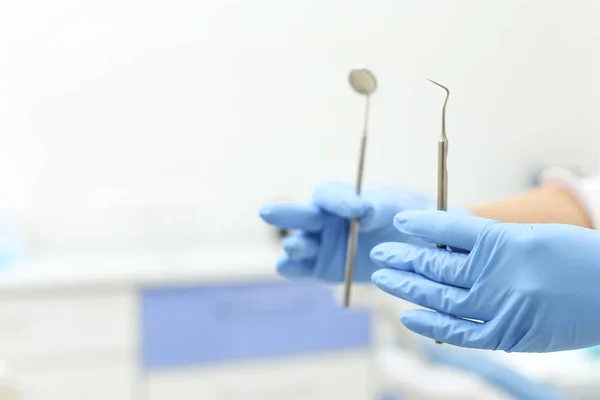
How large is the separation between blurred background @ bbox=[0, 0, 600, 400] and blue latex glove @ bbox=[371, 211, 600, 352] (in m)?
0.13

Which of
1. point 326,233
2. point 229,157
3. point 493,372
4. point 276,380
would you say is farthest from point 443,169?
point 229,157

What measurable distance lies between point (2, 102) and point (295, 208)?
0.57m

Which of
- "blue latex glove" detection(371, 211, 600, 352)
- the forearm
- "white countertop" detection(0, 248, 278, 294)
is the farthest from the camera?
"white countertop" detection(0, 248, 278, 294)

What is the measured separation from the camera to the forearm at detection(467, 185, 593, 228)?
2.44 ft

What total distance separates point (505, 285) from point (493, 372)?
1.92ft

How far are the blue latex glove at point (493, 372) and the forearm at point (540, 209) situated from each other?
0.98ft

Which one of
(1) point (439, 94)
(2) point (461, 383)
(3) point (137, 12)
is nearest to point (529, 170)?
(2) point (461, 383)

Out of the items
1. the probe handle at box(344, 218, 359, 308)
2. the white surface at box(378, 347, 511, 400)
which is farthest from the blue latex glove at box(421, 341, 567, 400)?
the probe handle at box(344, 218, 359, 308)

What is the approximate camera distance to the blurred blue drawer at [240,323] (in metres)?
1.38

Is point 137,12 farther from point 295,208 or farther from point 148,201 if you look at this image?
point 148,201

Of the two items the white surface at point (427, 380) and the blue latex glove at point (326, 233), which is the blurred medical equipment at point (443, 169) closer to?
the blue latex glove at point (326, 233)

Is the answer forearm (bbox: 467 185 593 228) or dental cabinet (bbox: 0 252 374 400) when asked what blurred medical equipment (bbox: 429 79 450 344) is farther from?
dental cabinet (bbox: 0 252 374 400)

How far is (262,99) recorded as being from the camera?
140cm

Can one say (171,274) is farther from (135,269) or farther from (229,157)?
(229,157)
